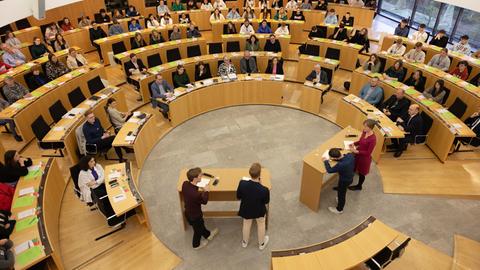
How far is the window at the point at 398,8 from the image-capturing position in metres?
16.6

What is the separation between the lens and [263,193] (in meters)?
5.19

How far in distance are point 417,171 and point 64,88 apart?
9904mm

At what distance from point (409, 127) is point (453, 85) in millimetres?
2704

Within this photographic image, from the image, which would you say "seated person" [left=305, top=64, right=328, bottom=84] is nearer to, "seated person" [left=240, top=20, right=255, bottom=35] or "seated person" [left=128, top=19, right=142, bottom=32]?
"seated person" [left=240, top=20, right=255, bottom=35]

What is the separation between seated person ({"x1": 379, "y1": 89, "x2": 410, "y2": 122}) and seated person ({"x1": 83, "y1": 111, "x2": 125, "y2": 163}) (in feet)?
23.6

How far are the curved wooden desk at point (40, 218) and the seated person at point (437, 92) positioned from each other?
9.61m

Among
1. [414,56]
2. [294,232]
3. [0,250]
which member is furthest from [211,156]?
[414,56]

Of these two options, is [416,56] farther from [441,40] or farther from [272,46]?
[272,46]

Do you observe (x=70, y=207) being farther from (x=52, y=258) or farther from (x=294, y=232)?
(x=294, y=232)

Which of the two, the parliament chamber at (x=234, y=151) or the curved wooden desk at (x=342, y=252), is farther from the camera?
the parliament chamber at (x=234, y=151)

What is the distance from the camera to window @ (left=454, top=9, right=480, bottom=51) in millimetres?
13263

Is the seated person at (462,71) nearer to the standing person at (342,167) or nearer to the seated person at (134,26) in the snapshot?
the standing person at (342,167)

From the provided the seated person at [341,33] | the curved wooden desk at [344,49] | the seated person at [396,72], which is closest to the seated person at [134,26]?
the curved wooden desk at [344,49]

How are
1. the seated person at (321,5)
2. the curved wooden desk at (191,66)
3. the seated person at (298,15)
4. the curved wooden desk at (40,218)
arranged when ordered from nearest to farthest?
the curved wooden desk at (40,218)
the curved wooden desk at (191,66)
the seated person at (298,15)
the seated person at (321,5)
